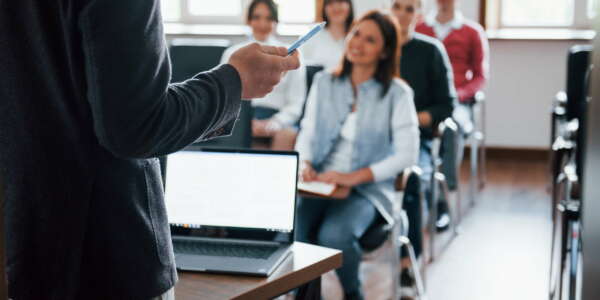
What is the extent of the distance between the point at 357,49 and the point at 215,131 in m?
2.20

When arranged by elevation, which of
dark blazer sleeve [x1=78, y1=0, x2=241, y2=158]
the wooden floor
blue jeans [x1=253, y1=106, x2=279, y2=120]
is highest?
dark blazer sleeve [x1=78, y1=0, x2=241, y2=158]

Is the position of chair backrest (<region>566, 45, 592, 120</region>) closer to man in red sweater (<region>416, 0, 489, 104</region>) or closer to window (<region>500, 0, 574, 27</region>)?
man in red sweater (<region>416, 0, 489, 104</region>)

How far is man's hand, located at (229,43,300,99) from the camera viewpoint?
1.11 meters

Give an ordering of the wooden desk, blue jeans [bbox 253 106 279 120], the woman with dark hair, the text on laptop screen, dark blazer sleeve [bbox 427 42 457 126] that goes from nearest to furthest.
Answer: the wooden desk → the text on laptop screen → dark blazer sleeve [bbox 427 42 457 126] → blue jeans [bbox 253 106 279 120] → the woman with dark hair

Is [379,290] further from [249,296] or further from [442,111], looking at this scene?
[249,296]

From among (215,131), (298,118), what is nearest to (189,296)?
(215,131)

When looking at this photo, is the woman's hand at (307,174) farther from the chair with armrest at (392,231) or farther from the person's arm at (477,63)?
the person's arm at (477,63)

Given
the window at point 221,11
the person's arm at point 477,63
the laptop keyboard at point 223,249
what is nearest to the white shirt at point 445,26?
the person's arm at point 477,63

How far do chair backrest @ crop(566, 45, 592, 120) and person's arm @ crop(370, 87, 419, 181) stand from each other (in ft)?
2.84

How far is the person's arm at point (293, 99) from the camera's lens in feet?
14.3

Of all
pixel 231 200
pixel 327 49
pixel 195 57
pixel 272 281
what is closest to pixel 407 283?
pixel 195 57

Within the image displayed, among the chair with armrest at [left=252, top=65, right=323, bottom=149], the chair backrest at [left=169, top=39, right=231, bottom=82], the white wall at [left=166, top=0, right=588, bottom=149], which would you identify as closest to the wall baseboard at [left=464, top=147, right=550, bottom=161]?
the white wall at [left=166, top=0, right=588, bottom=149]

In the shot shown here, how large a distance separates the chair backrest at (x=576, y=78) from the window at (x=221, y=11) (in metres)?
3.82

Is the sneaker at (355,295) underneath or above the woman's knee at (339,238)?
underneath
